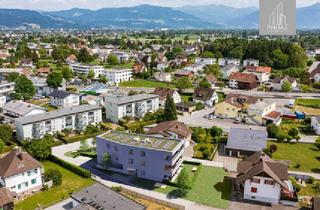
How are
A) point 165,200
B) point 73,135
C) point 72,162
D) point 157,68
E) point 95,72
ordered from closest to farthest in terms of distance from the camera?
point 165,200 → point 72,162 → point 73,135 → point 95,72 → point 157,68

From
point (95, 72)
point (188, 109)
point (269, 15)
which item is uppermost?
point (269, 15)

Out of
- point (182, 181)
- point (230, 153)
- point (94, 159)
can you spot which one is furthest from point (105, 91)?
point (182, 181)

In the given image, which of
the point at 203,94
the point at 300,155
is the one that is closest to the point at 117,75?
the point at 203,94

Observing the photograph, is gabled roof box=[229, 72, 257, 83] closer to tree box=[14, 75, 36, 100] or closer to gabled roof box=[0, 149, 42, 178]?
tree box=[14, 75, 36, 100]

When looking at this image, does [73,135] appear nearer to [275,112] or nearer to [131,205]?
[131,205]

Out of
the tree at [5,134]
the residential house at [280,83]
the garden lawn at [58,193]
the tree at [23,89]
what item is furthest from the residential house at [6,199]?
the residential house at [280,83]

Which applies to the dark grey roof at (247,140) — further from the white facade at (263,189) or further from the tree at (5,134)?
the tree at (5,134)
